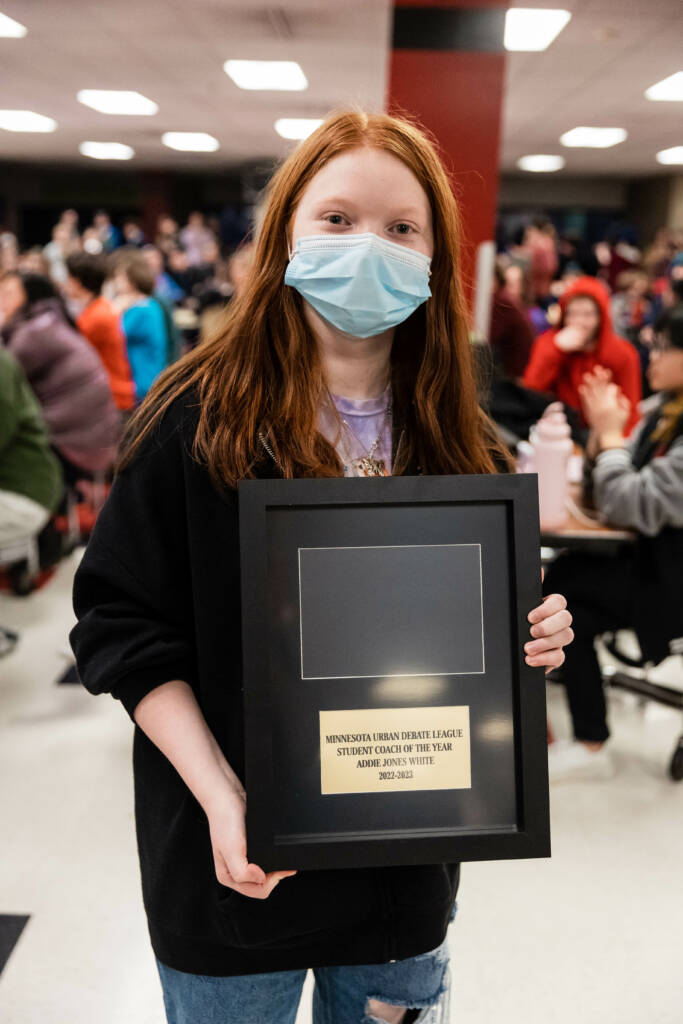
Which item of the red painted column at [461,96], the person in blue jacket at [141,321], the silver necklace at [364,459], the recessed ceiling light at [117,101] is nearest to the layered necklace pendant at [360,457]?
the silver necklace at [364,459]

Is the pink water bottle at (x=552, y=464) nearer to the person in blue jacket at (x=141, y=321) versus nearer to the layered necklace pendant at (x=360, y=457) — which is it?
the layered necklace pendant at (x=360, y=457)

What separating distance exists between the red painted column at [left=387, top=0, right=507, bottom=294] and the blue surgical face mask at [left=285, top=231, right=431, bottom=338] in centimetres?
122

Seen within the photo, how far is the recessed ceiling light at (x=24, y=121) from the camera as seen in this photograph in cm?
144

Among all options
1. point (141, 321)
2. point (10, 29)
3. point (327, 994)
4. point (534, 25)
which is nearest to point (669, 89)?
point (534, 25)

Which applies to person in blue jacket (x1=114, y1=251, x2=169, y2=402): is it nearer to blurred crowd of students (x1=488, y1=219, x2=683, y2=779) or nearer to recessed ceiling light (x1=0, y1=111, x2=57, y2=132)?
blurred crowd of students (x1=488, y1=219, x2=683, y2=779)

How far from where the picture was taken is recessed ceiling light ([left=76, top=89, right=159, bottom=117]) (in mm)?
1738

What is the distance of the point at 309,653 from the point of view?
77cm

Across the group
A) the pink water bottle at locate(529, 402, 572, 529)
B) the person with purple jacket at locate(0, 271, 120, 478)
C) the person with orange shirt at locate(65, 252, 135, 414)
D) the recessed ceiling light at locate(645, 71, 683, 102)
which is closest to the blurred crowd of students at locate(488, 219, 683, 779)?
the pink water bottle at locate(529, 402, 572, 529)

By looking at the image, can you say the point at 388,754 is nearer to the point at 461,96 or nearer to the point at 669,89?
the point at 669,89

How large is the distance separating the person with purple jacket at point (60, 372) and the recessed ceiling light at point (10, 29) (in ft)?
9.35

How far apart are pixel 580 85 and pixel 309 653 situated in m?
1.62

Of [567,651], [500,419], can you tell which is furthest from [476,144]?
[567,651]

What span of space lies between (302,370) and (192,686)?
0.36 metres

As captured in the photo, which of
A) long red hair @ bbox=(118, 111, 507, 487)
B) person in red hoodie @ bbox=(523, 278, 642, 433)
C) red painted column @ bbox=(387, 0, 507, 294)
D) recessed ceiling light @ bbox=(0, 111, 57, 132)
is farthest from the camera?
person in red hoodie @ bbox=(523, 278, 642, 433)
